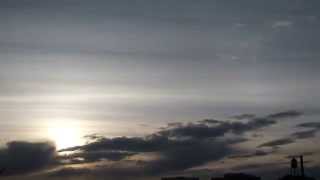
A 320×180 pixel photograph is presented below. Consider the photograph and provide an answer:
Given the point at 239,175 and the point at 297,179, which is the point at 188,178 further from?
the point at 297,179

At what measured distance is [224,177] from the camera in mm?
121312

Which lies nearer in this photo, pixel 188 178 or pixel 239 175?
pixel 239 175

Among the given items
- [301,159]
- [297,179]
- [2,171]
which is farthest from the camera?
[301,159]

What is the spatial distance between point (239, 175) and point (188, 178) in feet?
47.7

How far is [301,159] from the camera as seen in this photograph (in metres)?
122

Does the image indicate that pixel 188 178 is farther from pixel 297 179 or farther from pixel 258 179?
pixel 297 179

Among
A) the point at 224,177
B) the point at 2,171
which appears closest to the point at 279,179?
the point at 224,177

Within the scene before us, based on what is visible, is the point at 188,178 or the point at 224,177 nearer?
the point at 224,177

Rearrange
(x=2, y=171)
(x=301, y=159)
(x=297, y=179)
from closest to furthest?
(x=2, y=171) → (x=297, y=179) → (x=301, y=159)

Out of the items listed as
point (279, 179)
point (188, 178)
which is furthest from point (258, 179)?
point (188, 178)

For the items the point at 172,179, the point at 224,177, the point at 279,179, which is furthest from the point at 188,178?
the point at 279,179

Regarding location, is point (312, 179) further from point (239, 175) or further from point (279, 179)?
point (239, 175)

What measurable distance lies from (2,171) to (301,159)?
6279 cm

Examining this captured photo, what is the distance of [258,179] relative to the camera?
123688 millimetres
